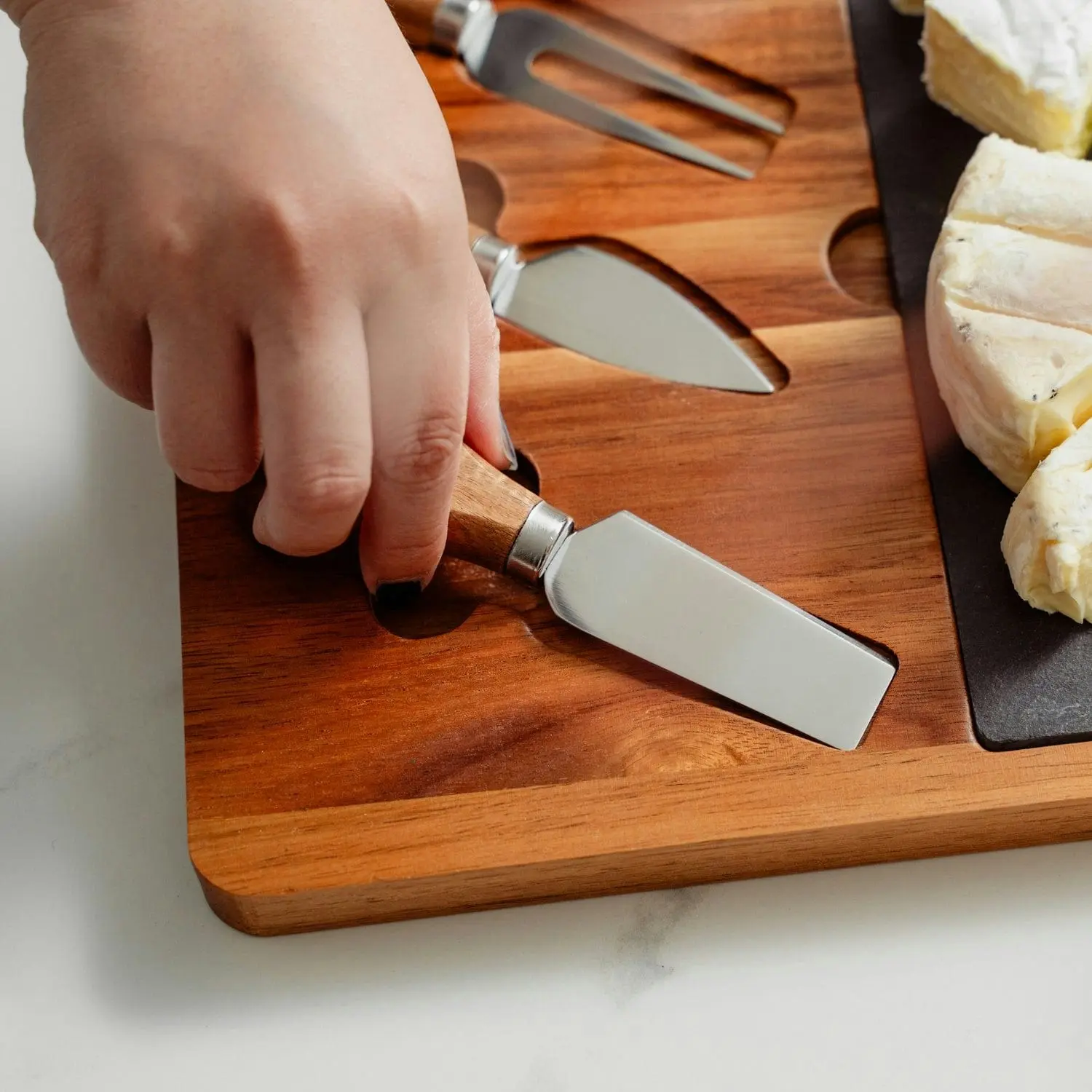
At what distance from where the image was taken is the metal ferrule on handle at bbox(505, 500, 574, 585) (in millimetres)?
1231

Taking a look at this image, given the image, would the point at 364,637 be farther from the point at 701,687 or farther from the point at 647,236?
the point at 647,236

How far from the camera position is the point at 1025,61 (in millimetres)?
1426

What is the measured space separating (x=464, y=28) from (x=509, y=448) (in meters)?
0.60

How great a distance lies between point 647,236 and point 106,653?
30.6 inches

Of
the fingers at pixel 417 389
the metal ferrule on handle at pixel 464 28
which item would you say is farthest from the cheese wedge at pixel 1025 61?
the fingers at pixel 417 389

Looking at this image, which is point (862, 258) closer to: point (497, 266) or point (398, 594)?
point (497, 266)

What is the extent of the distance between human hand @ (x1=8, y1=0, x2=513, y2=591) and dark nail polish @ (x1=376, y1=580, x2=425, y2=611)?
186 mm

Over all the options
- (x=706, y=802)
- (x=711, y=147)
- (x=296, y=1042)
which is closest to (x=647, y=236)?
(x=711, y=147)

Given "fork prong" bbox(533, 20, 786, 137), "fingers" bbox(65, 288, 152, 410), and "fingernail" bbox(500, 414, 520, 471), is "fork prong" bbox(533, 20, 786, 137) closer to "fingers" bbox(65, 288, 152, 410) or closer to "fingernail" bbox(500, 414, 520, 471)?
"fingernail" bbox(500, 414, 520, 471)

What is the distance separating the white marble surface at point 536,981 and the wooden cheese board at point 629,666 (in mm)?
44

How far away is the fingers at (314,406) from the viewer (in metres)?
0.94

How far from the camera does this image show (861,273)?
1.50 meters

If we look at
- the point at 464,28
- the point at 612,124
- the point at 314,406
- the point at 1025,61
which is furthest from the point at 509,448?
the point at 1025,61

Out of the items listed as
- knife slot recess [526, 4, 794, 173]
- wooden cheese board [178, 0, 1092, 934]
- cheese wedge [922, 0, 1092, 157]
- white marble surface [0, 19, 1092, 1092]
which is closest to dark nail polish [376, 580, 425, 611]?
wooden cheese board [178, 0, 1092, 934]
